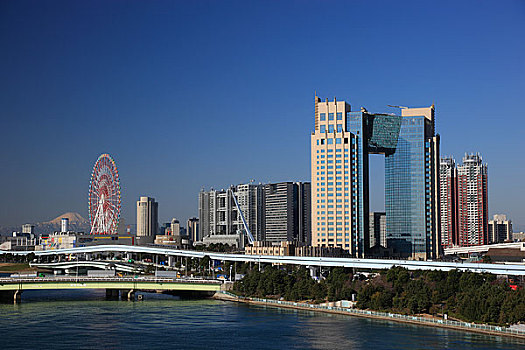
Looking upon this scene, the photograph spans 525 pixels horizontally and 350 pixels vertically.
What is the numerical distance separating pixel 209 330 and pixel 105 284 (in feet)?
89.2

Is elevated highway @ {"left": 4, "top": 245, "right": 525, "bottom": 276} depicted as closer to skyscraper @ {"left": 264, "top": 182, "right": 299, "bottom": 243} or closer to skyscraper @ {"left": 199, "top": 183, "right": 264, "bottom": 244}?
skyscraper @ {"left": 264, "top": 182, "right": 299, "bottom": 243}

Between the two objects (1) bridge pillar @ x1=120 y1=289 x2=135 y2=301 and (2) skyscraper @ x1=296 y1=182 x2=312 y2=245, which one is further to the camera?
(2) skyscraper @ x1=296 y1=182 x2=312 y2=245

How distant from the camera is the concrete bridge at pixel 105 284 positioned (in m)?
72.2

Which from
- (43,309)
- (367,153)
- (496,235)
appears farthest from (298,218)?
(43,309)

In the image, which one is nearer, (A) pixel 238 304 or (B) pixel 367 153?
(A) pixel 238 304

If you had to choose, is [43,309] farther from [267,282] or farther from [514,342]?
[514,342]

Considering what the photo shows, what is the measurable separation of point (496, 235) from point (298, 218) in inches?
2188

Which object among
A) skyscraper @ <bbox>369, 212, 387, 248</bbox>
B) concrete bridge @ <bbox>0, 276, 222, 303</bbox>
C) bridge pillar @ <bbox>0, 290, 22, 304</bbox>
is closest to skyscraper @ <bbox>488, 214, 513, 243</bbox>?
skyscraper @ <bbox>369, 212, 387, 248</bbox>

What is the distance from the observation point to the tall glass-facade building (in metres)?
105

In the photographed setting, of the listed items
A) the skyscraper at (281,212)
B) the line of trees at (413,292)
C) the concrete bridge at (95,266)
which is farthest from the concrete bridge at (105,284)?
the skyscraper at (281,212)

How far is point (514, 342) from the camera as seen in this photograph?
45.3 meters

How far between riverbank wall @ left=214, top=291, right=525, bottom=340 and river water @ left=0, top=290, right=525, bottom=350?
114 cm

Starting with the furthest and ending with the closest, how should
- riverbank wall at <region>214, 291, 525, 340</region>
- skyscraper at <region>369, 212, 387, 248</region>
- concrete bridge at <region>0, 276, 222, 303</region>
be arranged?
1. skyscraper at <region>369, 212, 387, 248</region>
2. concrete bridge at <region>0, 276, 222, 303</region>
3. riverbank wall at <region>214, 291, 525, 340</region>

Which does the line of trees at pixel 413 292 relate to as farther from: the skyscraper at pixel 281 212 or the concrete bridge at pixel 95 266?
the skyscraper at pixel 281 212
